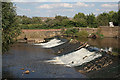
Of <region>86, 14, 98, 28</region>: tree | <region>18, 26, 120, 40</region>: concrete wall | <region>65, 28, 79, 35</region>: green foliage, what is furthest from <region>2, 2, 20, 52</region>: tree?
<region>86, 14, 98, 28</region>: tree

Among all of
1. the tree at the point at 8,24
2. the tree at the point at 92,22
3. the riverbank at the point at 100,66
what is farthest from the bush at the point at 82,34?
the tree at the point at 8,24

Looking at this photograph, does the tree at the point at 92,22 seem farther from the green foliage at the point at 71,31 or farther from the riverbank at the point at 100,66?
the riverbank at the point at 100,66

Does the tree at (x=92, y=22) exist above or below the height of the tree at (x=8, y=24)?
above

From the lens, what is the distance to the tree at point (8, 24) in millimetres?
18153

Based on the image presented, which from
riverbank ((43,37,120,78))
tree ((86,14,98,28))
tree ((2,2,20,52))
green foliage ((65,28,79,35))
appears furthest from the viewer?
tree ((86,14,98,28))

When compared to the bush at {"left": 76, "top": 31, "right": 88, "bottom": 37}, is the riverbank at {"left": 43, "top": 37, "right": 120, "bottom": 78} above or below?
below

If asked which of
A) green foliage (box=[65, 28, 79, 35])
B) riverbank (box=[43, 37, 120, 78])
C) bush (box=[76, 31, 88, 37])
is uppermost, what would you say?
green foliage (box=[65, 28, 79, 35])

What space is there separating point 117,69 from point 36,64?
10776 millimetres

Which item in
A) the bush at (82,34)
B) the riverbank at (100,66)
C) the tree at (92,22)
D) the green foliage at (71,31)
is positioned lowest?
the riverbank at (100,66)

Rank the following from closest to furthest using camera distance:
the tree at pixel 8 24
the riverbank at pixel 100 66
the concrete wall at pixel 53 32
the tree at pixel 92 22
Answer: the tree at pixel 8 24 < the riverbank at pixel 100 66 < the concrete wall at pixel 53 32 < the tree at pixel 92 22

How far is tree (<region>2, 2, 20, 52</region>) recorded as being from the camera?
59.6 ft

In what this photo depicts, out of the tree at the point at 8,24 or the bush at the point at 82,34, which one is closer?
the tree at the point at 8,24

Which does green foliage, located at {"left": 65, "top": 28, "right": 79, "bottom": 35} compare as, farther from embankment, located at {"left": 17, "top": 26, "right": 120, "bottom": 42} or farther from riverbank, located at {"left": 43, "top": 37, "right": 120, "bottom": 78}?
riverbank, located at {"left": 43, "top": 37, "right": 120, "bottom": 78}

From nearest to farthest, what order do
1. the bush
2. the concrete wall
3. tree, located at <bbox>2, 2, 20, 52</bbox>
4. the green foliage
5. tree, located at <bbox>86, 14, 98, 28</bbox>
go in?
tree, located at <bbox>2, 2, 20, 52</bbox> → the bush → the green foliage → the concrete wall → tree, located at <bbox>86, 14, 98, 28</bbox>
